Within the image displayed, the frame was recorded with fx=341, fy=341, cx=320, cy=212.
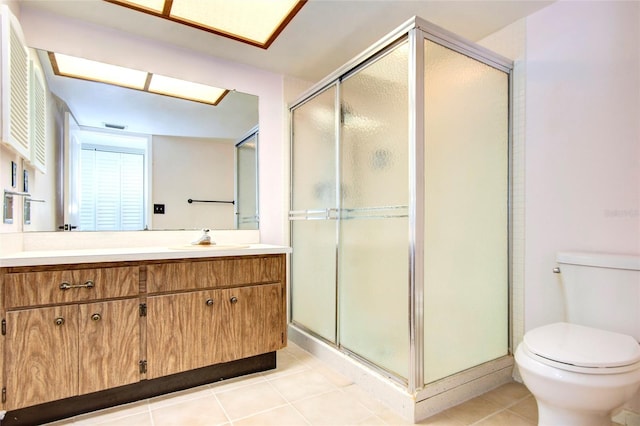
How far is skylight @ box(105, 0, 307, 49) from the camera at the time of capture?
1.89 metres

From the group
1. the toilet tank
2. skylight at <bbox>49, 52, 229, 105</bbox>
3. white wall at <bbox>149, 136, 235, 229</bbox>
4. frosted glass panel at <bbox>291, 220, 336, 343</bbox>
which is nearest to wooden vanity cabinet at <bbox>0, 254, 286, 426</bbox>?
frosted glass panel at <bbox>291, 220, 336, 343</bbox>

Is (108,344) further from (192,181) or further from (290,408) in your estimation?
(192,181)

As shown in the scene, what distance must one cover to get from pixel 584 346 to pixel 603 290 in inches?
15.3

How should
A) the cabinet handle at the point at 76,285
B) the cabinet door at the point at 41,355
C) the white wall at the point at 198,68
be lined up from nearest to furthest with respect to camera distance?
1. the cabinet door at the point at 41,355
2. the cabinet handle at the point at 76,285
3. the white wall at the point at 198,68

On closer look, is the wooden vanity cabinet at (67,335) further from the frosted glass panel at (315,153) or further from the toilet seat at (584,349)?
the toilet seat at (584,349)

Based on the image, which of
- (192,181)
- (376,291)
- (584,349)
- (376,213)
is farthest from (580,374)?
(192,181)

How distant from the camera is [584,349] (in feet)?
4.22

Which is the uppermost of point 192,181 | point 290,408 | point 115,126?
point 115,126

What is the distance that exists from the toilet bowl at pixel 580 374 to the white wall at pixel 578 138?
1.73ft

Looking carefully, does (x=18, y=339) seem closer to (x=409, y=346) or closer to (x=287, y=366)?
(x=287, y=366)

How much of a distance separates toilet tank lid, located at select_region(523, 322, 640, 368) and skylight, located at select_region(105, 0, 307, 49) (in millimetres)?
2009

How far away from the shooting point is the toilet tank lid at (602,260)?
58.0 inches

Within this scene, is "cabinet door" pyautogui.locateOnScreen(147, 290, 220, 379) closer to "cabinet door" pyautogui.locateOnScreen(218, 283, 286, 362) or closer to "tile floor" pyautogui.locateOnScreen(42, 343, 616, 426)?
"cabinet door" pyautogui.locateOnScreen(218, 283, 286, 362)

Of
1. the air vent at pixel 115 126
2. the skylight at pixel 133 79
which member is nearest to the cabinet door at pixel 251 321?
the air vent at pixel 115 126
